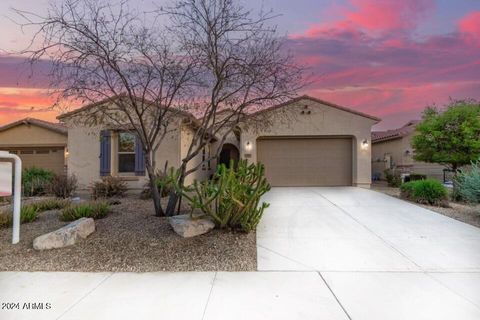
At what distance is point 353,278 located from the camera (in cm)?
479

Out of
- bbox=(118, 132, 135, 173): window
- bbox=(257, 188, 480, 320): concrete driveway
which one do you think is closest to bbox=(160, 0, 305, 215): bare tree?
bbox=(257, 188, 480, 320): concrete driveway

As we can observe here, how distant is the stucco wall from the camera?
1689cm

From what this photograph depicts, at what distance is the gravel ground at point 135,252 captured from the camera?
521 centimetres

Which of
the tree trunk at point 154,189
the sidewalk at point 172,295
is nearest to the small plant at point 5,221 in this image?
the sidewalk at point 172,295

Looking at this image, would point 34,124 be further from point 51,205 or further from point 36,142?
point 51,205

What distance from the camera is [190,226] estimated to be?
6410 mm

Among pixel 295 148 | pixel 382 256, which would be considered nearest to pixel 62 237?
pixel 382 256

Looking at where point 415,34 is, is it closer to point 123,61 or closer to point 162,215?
point 123,61

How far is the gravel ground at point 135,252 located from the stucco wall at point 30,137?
11.1 meters

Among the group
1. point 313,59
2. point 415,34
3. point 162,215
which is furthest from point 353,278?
point 415,34

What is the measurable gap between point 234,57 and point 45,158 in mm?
14300

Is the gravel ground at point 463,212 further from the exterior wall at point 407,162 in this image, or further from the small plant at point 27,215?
the small plant at point 27,215

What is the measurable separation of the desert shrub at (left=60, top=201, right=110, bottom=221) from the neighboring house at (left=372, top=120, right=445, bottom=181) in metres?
16.7

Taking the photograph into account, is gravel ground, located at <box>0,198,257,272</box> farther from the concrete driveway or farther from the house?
the house
